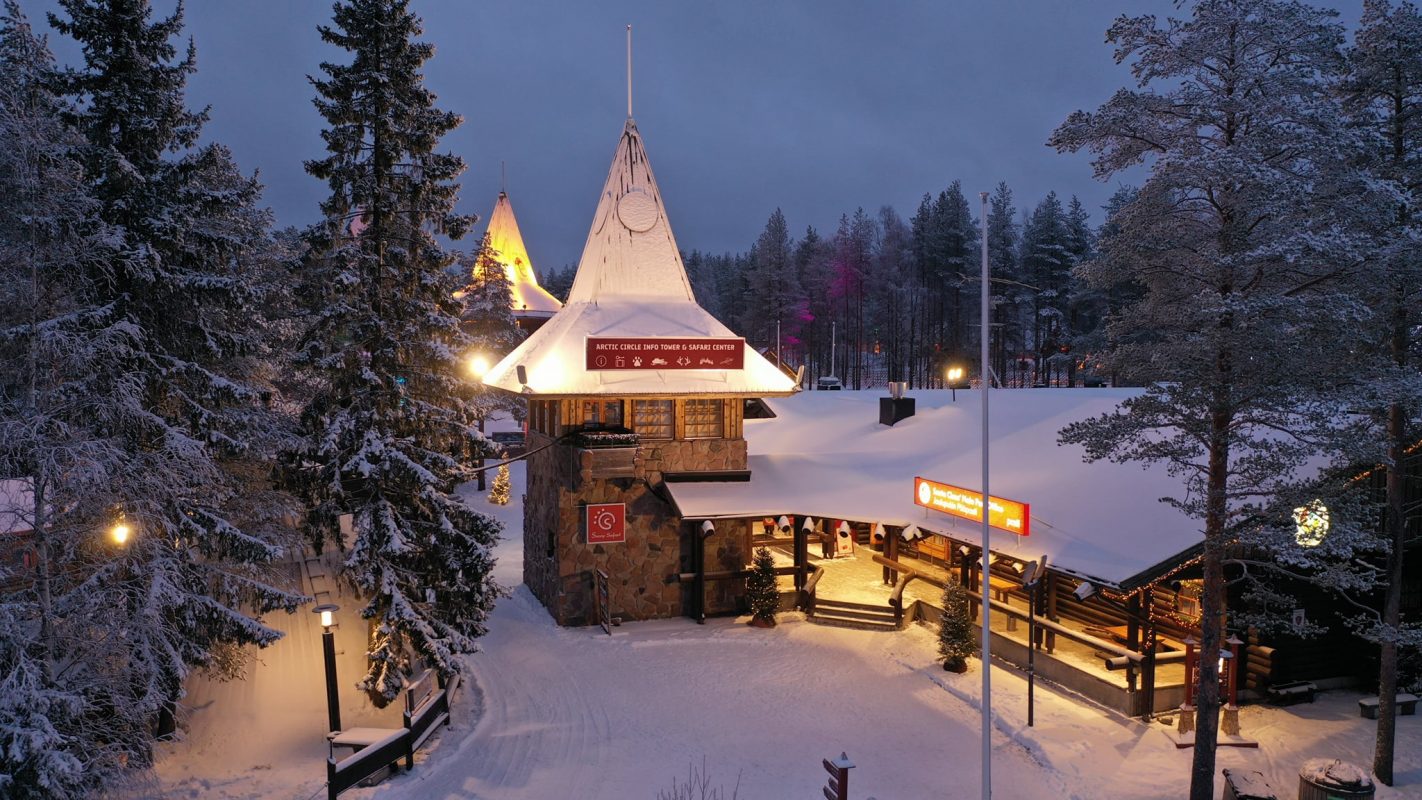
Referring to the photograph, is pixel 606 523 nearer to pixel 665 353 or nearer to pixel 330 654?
pixel 665 353

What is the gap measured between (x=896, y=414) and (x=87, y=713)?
23093 millimetres

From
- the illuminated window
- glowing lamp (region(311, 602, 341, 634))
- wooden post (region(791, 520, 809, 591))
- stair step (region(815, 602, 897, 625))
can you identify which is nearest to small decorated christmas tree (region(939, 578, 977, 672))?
stair step (region(815, 602, 897, 625))

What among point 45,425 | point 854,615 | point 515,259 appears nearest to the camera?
point 45,425

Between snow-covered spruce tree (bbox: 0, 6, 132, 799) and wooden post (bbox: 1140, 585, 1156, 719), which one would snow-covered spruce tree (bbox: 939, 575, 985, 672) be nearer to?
wooden post (bbox: 1140, 585, 1156, 719)

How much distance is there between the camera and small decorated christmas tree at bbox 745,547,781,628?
758 inches

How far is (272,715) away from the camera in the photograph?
14.1m

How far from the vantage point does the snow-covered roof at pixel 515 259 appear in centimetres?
4222

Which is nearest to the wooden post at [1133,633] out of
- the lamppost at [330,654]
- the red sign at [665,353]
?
the red sign at [665,353]

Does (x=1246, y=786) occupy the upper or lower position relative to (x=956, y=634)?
lower

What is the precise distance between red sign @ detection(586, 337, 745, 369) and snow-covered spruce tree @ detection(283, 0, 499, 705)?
535 centimetres

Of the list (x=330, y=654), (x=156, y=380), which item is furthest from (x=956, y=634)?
(x=156, y=380)

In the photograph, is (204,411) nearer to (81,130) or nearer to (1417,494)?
(81,130)

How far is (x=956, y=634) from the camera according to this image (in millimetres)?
16453

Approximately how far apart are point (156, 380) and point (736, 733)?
1035cm
